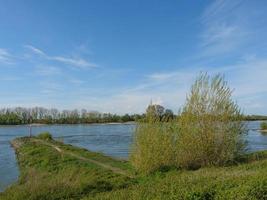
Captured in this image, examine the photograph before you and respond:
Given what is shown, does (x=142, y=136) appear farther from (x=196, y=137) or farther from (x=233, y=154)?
(x=233, y=154)

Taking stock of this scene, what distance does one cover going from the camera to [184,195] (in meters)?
8.30

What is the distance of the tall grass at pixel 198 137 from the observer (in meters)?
20.1

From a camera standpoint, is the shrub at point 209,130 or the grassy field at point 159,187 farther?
the shrub at point 209,130

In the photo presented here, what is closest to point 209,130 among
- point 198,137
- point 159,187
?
point 198,137

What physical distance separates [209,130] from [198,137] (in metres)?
0.69

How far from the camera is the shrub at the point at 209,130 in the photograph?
66.0 ft

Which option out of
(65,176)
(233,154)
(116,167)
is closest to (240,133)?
(233,154)

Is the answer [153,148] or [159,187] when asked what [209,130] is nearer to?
[153,148]

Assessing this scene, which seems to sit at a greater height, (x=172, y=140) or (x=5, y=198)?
(x=172, y=140)

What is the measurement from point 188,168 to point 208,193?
37.6 feet

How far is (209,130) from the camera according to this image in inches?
792

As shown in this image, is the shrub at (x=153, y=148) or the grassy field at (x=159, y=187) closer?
the grassy field at (x=159, y=187)

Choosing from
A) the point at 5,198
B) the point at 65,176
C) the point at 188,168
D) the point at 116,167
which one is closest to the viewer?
→ the point at 5,198

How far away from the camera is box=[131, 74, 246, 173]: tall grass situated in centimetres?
2012
